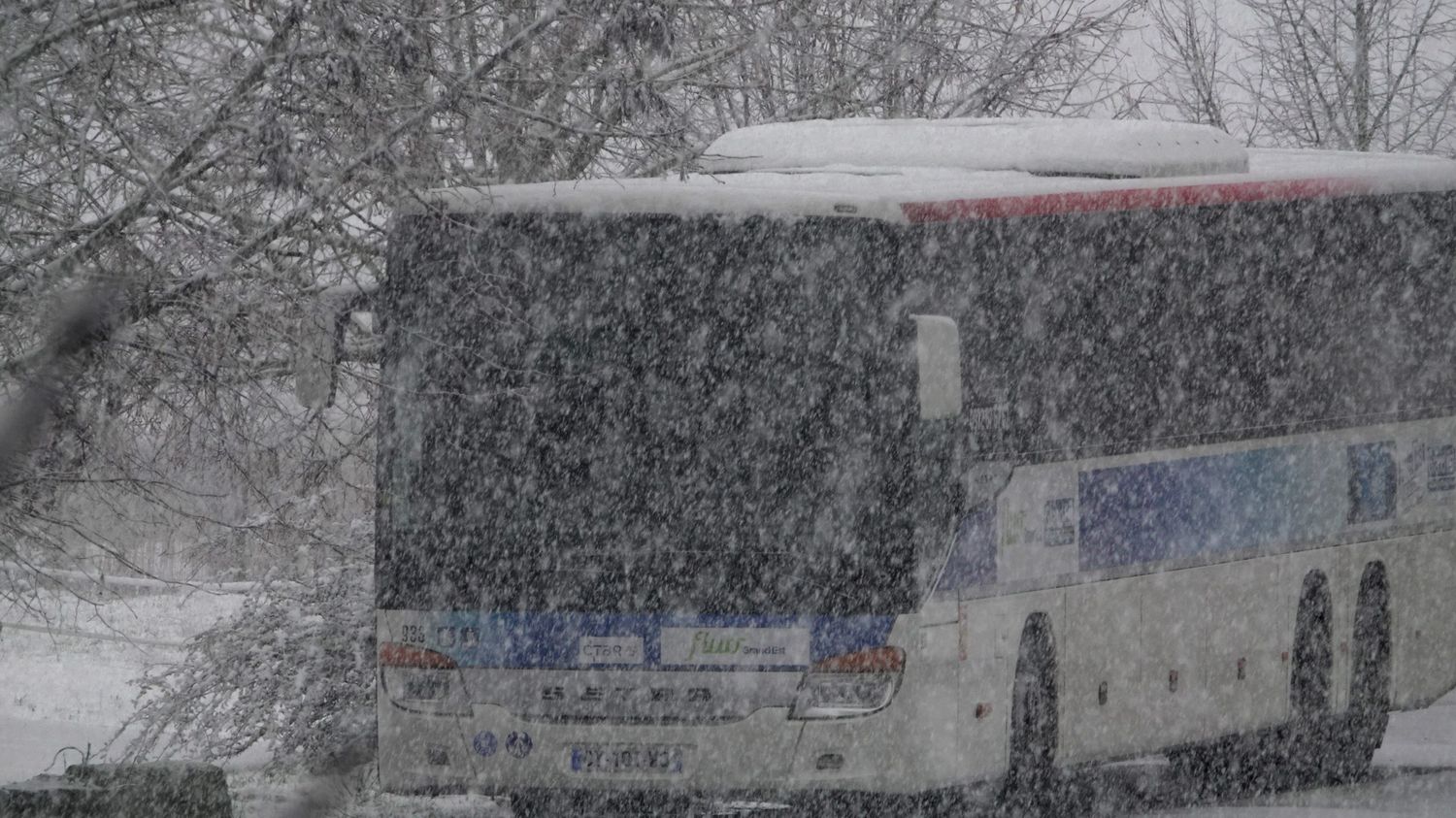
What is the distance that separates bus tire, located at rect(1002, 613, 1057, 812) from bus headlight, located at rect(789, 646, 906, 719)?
112 cm

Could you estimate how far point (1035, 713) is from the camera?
10359 millimetres

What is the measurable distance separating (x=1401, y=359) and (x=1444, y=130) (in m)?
17.7

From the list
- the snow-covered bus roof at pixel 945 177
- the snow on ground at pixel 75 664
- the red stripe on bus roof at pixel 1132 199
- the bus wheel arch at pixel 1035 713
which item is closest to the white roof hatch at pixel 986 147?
the snow-covered bus roof at pixel 945 177

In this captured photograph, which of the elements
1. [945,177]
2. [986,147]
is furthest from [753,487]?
[986,147]

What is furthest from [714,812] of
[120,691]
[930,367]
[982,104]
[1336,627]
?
[120,691]

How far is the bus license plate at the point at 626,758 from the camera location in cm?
914

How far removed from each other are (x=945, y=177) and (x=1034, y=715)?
8.72ft

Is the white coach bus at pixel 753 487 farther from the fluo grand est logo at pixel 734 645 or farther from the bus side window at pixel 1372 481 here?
the bus side window at pixel 1372 481

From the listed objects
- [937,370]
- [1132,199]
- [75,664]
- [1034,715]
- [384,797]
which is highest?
[1132,199]

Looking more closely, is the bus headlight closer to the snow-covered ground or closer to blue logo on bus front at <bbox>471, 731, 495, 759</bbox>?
blue logo on bus front at <bbox>471, 731, 495, 759</bbox>

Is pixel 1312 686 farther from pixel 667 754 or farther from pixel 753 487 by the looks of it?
pixel 667 754

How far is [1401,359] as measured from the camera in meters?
13.3

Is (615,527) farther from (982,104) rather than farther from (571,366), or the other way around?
(982,104)

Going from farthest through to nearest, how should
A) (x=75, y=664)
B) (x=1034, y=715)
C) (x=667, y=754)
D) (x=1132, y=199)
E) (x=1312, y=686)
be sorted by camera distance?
(x=75, y=664) → (x=1312, y=686) → (x=1132, y=199) → (x=1034, y=715) → (x=667, y=754)
